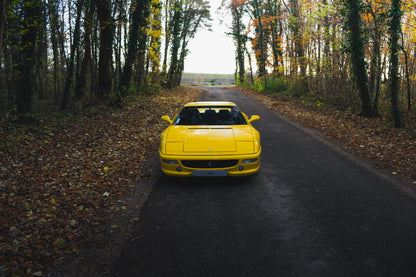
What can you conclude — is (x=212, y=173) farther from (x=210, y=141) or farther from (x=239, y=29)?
(x=239, y=29)

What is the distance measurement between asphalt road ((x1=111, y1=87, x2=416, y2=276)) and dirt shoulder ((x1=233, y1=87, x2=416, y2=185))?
3.34 ft

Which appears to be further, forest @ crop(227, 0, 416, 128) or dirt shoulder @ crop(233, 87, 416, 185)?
forest @ crop(227, 0, 416, 128)

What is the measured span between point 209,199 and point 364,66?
1088 cm

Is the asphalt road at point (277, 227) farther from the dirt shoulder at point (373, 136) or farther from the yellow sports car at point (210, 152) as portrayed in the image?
the dirt shoulder at point (373, 136)

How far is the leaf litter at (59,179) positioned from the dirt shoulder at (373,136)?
17.7 ft

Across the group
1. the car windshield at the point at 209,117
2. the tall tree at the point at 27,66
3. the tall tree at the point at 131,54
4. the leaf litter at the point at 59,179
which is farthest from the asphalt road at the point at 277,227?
the tall tree at the point at 131,54

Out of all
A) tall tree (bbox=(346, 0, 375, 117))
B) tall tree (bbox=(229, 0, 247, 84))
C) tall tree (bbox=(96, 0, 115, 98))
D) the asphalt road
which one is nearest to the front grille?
the asphalt road

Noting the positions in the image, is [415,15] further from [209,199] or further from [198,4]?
[198,4]

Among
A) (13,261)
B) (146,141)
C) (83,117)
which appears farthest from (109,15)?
(13,261)

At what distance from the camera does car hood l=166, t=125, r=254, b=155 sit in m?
5.12

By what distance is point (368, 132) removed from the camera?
390 inches

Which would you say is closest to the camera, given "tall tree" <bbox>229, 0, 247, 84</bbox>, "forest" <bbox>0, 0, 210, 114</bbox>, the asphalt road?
the asphalt road

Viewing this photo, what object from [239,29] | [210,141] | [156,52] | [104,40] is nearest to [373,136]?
[210,141]

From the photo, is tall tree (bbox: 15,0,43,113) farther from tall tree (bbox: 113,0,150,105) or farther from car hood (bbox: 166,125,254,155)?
car hood (bbox: 166,125,254,155)
